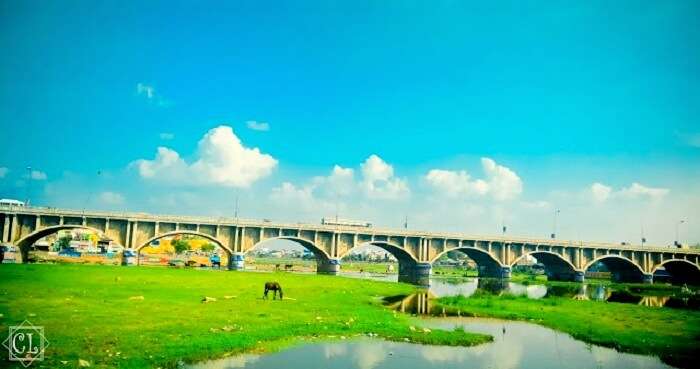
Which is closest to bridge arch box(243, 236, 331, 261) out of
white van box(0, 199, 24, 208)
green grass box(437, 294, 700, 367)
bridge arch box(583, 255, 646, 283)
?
white van box(0, 199, 24, 208)

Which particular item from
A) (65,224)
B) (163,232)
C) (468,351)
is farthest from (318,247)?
(468,351)

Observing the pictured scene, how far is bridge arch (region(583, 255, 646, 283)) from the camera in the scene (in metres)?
120

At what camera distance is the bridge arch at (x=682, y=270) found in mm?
125250

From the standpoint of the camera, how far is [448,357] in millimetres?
20703

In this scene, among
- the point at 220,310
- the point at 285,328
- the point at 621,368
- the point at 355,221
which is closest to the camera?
the point at 621,368

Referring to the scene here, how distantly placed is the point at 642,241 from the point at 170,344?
157244 mm

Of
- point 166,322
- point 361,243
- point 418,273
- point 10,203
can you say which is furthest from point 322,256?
point 166,322

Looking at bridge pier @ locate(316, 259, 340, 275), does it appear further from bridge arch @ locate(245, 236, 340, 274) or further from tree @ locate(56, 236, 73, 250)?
tree @ locate(56, 236, 73, 250)

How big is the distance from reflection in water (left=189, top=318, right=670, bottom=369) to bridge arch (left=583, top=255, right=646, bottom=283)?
105 m

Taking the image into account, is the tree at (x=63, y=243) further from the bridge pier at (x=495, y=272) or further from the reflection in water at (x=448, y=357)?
the reflection in water at (x=448, y=357)

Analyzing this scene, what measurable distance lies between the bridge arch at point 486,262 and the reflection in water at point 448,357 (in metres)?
79.5

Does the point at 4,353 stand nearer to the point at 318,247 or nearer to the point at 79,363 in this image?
the point at 79,363

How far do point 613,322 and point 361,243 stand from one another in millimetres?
64502

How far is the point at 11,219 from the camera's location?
241 feet
